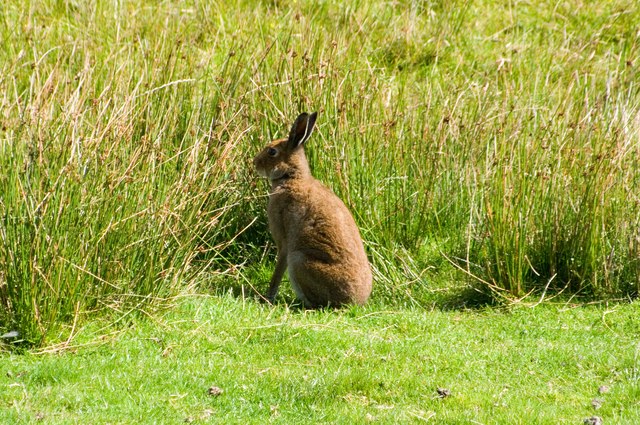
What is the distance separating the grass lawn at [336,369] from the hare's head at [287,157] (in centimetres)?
117

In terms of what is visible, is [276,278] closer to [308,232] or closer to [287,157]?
[308,232]

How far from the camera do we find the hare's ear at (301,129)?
27.8ft

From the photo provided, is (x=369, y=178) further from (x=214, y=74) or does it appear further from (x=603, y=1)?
(x=603, y=1)

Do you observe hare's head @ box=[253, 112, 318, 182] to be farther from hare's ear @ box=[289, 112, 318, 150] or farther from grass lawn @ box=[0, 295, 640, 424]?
grass lawn @ box=[0, 295, 640, 424]

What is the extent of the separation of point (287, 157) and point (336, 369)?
8.15 feet

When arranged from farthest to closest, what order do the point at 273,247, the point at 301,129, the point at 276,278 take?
the point at 273,247 → the point at 301,129 → the point at 276,278

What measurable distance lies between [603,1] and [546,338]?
29.4 ft

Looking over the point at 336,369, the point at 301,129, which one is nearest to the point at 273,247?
the point at 301,129

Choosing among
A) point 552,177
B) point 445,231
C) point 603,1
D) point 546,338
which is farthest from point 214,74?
point 603,1

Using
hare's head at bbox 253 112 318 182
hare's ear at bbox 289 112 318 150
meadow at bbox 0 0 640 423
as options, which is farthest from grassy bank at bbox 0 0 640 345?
hare's ear at bbox 289 112 318 150

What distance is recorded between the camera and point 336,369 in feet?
22.0

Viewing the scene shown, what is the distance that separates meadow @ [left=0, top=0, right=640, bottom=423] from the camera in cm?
633

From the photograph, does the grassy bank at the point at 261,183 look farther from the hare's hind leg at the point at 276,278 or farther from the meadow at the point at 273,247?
the hare's hind leg at the point at 276,278

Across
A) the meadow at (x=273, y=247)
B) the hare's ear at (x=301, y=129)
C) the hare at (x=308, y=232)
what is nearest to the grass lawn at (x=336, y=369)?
the meadow at (x=273, y=247)
